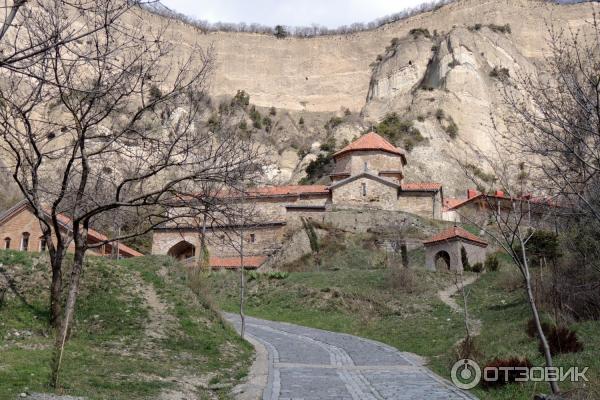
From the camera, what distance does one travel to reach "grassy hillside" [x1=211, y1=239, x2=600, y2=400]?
1196 centimetres

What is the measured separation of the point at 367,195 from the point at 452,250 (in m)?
10.4

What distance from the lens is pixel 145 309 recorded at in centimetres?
1391

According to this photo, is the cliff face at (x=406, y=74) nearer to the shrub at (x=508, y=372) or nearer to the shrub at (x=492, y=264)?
the shrub at (x=492, y=264)

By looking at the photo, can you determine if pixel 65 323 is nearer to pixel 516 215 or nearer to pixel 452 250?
pixel 516 215

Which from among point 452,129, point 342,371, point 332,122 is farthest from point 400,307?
point 332,122

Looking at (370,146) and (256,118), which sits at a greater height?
(256,118)

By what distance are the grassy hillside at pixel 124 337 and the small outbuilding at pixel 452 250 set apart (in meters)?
16.9

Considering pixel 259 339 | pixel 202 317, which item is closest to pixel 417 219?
pixel 259 339

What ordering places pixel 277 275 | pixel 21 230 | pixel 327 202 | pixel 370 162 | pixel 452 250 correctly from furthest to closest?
pixel 370 162
pixel 327 202
pixel 452 250
pixel 21 230
pixel 277 275

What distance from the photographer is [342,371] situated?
11266mm

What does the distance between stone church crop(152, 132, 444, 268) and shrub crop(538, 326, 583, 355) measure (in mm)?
25237

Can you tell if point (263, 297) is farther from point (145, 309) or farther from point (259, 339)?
point (145, 309)

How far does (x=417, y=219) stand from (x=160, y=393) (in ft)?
97.2

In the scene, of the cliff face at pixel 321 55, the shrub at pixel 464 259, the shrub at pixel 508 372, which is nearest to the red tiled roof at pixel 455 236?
the shrub at pixel 464 259
